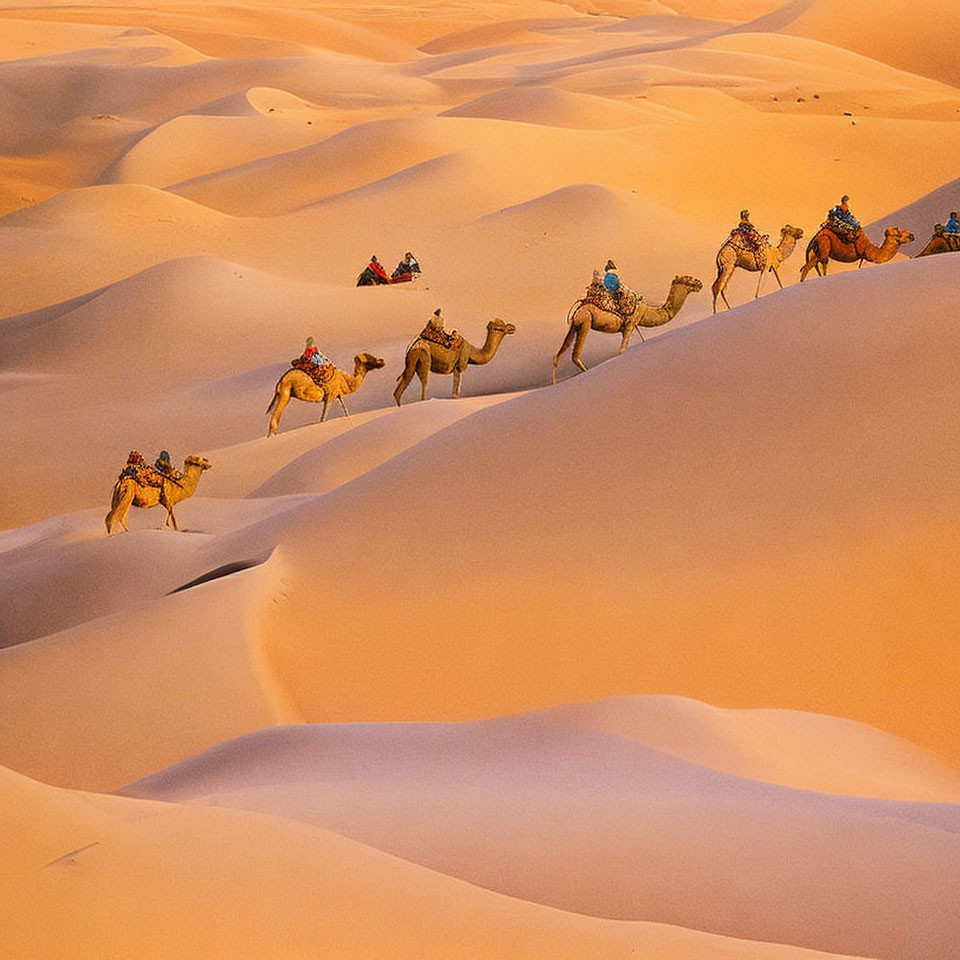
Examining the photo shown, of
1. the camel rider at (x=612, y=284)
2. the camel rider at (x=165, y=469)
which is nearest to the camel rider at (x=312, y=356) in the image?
the camel rider at (x=612, y=284)

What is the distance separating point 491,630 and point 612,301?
28.9 ft

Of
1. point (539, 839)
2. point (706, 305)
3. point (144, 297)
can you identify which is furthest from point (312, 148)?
point (539, 839)

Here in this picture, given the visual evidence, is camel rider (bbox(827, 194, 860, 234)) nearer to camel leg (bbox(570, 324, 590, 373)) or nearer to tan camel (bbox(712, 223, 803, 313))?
tan camel (bbox(712, 223, 803, 313))

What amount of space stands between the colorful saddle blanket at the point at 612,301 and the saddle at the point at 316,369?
2.88 metres

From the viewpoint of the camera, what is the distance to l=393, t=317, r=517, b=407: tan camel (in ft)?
59.4

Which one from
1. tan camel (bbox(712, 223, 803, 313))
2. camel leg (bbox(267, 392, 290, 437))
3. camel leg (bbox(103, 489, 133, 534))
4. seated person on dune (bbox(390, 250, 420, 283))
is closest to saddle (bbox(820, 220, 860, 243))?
tan camel (bbox(712, 223, 803, 313))

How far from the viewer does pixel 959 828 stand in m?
5.91

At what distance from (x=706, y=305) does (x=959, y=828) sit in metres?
17.6

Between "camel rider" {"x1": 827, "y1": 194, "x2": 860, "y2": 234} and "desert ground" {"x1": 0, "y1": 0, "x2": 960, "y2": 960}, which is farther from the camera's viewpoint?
"camel rider" {"x1": 827, "y1": 194, "x2": 860, "y2": 234}

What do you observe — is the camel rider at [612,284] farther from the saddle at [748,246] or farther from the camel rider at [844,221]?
the camel rider at [844,221]

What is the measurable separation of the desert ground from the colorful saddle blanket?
170cm

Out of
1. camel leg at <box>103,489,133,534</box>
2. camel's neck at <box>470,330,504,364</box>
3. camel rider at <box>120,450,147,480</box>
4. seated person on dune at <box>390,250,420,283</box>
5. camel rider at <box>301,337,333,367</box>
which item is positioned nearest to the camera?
camel leg at <box>103,489,133,534</box>

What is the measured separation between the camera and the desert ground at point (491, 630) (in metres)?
4.61

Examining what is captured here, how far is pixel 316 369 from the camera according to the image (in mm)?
17438
